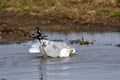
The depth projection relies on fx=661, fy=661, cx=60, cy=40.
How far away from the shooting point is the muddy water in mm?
13891

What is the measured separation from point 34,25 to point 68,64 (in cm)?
920

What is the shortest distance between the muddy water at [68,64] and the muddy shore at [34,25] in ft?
5.97

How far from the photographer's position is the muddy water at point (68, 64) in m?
13.9

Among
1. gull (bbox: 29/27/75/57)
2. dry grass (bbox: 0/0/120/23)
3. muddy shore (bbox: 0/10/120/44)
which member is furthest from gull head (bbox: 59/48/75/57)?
dry grass (bbox: 0/0/120/23)

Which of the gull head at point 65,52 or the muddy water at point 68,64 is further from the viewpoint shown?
the gull head at point 65,52

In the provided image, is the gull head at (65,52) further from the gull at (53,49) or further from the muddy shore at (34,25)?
the muddy shore at (34,25)

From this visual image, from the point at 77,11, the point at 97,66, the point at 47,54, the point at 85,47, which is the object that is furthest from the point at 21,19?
the point at 97,66

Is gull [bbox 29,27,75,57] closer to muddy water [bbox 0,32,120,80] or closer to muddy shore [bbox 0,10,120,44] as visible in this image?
muddy water [bbox 0,32,120,80]

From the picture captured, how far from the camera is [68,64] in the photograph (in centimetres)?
1569

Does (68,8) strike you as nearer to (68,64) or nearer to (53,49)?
(53,49)

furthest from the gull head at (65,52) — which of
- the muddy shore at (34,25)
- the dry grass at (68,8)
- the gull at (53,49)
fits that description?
the dry grass at (68,8)

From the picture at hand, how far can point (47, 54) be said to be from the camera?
667 inches

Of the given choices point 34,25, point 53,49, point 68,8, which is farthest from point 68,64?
point 68,8

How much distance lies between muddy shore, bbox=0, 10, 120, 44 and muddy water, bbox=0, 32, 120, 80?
182cm
